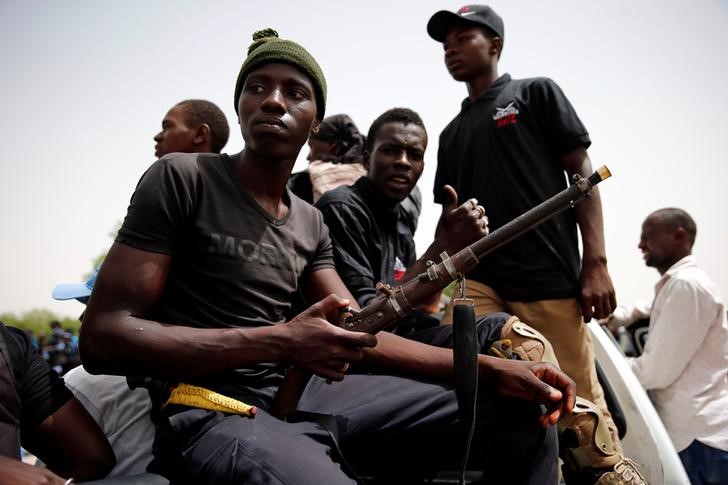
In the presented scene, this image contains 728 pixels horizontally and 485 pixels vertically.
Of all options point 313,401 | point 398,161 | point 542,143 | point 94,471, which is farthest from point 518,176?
point 94,471

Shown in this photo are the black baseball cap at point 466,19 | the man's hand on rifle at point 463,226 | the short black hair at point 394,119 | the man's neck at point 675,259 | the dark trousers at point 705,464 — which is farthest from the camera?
the man's neck at point 675,259

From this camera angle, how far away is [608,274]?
3.10 m

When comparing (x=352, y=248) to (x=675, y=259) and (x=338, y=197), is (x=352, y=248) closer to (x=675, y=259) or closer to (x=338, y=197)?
(x=338, y=197)

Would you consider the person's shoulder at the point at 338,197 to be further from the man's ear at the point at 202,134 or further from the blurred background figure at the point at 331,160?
the man's ear at the point at 202,134

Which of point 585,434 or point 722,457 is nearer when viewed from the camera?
point 585,434

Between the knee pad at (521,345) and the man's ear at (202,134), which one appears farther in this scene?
the man's ear at (202,134)

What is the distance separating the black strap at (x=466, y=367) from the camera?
189 centimetres

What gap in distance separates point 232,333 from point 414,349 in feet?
2.67

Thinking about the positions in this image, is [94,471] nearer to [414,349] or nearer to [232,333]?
[232,333]

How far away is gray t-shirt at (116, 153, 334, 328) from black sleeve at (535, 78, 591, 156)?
1.99m

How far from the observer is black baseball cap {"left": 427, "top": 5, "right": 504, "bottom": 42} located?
3.60 m

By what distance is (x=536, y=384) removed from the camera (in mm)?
1992

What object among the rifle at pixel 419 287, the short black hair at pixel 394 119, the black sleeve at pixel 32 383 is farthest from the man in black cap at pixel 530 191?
the black sleeve at pixel 32 383

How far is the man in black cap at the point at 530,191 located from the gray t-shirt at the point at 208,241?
4.71 feet
